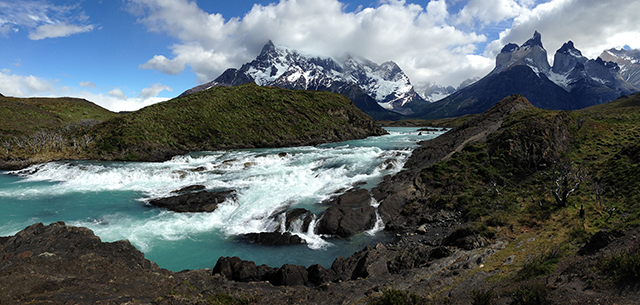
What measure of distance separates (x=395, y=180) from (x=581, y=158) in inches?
796

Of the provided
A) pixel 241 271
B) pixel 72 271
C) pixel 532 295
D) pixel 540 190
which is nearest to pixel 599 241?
pixel 532 295

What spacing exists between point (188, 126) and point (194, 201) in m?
46.4

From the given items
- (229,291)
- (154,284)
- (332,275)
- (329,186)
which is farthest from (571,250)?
(329,186)

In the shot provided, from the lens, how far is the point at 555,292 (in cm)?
870

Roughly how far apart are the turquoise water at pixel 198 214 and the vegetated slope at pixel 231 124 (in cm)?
1043

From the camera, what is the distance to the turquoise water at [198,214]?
67.8 feet

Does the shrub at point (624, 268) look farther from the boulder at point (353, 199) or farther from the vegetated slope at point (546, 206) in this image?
the boulder at point (353, 199)

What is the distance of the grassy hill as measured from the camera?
53.0 metres

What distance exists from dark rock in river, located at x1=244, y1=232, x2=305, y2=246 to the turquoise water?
2.13ft

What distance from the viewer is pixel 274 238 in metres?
22.0

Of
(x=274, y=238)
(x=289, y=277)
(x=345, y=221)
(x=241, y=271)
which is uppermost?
(x=345, y=221)

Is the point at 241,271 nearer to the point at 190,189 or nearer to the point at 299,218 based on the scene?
the point at 299,218

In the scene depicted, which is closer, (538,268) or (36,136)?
(538,268)

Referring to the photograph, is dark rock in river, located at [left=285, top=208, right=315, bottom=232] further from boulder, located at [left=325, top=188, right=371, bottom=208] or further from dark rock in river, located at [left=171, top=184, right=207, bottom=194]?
dark rock in river, located at [left=171, top=184, right=207, bottom=194]
